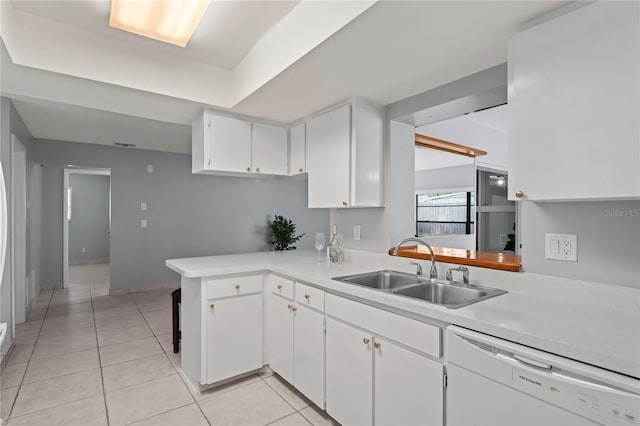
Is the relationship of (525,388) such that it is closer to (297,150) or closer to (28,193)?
(297,150)

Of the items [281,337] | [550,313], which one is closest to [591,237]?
[550,313]

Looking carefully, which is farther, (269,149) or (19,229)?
(19,229)

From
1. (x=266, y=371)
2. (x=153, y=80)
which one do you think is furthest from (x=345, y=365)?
(x=153, y=80)

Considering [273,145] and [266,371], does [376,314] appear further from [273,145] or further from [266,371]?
[273,145]

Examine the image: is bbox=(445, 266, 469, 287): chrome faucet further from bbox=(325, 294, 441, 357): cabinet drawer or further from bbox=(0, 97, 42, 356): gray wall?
bbox=(0, 97, 42, 356): gray wall

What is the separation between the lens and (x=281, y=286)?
2.46 m

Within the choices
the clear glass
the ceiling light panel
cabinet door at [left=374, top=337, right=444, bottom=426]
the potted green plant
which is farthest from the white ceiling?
the potted green plant

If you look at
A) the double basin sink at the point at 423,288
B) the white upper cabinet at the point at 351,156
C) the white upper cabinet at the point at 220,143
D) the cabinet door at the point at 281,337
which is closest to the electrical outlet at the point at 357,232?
the white upper cabinet at the point at 351,156

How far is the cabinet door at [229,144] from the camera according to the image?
112 inches

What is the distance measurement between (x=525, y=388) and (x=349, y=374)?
953 mm

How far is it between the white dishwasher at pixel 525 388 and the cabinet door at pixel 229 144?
7.26 ft

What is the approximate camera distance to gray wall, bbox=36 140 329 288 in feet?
17.8

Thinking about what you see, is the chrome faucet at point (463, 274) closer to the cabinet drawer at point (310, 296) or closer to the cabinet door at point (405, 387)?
the cabinet door at point (405, 387)

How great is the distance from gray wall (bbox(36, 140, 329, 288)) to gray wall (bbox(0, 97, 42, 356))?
0.34 meters
